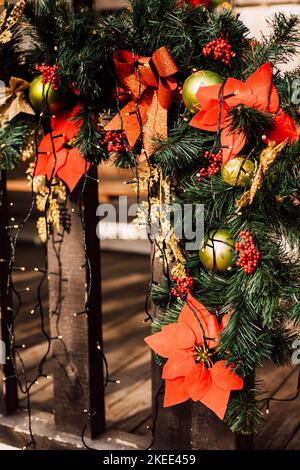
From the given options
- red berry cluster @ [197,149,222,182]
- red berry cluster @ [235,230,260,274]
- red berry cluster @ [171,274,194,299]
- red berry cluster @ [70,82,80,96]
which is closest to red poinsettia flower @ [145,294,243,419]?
red berry cluster @ [171,274,194,299]

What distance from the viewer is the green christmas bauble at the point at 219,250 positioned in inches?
42.4

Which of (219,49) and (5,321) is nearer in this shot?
(219,49)

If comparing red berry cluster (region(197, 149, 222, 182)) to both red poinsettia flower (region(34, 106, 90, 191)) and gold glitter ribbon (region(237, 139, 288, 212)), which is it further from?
red poinsettia flower (region(34, 106, 90, 191))

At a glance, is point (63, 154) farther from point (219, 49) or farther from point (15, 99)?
point (219, 49)

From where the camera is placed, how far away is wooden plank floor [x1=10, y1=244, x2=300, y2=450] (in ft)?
5.49

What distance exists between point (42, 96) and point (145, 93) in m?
0.22

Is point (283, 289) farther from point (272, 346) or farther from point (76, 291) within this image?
point (76, 291)

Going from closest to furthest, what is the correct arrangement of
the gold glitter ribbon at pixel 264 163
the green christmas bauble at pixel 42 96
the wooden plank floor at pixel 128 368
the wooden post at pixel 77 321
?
the gold glitter ribbon at pixel 264 163 < the green christmas bauble at pixel 42 96 < the wooden post at pixel 77 321 < the wooden plank floor at pixel 128 368

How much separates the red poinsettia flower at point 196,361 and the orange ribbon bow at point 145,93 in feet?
1.09

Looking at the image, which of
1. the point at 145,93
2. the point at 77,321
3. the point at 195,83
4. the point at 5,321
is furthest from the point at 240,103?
the point at 5,321

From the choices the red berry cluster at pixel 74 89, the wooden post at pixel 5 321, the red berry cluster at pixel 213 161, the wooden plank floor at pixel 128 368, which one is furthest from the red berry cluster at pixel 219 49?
the wooden plank floor at pixel 128 368

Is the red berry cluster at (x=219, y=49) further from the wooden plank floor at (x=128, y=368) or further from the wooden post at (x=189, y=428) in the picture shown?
the wooden plank floor at (x=128, y=368)

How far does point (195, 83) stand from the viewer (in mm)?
1061

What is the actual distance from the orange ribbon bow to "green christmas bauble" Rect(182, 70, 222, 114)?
4 cm
